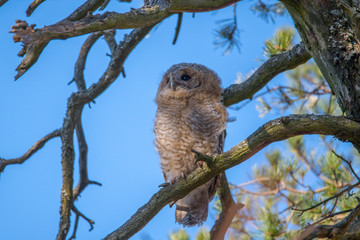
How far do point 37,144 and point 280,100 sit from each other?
2.36 m

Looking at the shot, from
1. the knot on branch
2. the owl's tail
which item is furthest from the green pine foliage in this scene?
the knot on branch

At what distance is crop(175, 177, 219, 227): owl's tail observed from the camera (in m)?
3.43

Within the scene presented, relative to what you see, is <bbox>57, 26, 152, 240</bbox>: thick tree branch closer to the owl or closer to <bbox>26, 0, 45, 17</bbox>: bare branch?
the owl

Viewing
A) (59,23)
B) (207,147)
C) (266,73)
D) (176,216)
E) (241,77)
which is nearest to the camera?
(59,23)

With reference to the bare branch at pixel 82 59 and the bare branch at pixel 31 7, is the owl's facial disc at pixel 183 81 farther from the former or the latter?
the bare branch at pixel 31 7

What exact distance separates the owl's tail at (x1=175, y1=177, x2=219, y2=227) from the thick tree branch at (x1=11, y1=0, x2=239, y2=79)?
1.70m

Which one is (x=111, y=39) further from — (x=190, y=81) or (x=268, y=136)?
(x=268, y=136)

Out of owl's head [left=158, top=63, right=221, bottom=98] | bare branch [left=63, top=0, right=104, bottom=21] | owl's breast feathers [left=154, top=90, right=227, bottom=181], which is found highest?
owl's head [left=158, top=63, right=221, bottom=98]

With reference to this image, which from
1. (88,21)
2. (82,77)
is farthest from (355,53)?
(82,77)

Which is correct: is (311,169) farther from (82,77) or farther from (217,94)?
(82,77)

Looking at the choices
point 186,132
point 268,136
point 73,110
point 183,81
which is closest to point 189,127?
point 186,132

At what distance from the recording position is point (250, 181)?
418cm

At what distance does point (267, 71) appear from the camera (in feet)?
9.89

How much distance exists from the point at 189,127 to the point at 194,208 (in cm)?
71
